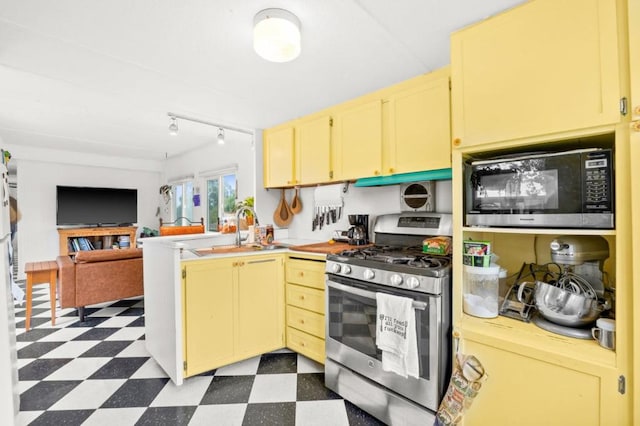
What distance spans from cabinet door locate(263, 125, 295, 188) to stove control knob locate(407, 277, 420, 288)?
5.49ft

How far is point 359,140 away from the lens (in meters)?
2.31

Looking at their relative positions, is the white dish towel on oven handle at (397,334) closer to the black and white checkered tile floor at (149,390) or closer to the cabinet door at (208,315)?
the black and white checkered tile floor at (149,390)

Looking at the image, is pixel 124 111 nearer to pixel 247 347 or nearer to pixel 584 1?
pixel 247 347

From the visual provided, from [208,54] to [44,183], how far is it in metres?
5.70

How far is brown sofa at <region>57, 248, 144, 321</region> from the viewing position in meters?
2.96

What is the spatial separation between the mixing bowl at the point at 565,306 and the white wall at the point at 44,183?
23.6 feet

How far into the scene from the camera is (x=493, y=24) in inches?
52.5

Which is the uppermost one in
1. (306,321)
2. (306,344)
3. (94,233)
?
(94,233)

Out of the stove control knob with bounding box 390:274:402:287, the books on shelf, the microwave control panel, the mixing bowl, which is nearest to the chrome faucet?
the stove control knob with bounding box 390:274:402:287

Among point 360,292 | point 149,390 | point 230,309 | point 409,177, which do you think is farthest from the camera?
point 230,309

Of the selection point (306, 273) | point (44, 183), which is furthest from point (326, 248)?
point (44, 183)

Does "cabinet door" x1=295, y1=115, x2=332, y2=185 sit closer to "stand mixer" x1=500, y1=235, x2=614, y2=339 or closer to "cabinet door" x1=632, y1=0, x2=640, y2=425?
"stand mixer" x1=500, y1=235, x2=614, y2=339

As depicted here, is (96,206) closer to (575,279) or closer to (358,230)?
(358,230)

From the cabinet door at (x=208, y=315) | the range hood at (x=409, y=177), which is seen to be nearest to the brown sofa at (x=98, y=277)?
the cabinet door at (x=208, y=315)
